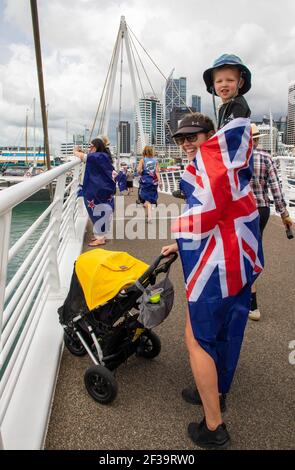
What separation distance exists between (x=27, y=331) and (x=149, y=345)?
34.8 inches

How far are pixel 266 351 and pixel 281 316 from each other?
0.68 metres

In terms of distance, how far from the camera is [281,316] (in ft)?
11.0

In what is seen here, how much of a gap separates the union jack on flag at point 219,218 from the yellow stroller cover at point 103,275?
1.97ft

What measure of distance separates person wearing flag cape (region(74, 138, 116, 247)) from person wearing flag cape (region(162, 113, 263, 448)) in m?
4.16

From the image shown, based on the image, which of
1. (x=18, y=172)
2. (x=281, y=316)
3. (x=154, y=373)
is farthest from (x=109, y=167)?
(x=18, y=172)

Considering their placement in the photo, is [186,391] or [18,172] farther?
[18,172]

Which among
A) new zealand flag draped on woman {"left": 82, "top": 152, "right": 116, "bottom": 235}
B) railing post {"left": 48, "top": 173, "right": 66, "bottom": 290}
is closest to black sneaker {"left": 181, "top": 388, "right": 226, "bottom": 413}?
railing post {"left": 48, "top": 173, "right": 66, "bottom": 290}

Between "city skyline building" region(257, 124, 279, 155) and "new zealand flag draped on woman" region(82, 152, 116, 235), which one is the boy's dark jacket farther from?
"new zealand flag draped on woman" region(82, 152, 116, 235)

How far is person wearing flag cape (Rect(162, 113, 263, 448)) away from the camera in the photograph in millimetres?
1635

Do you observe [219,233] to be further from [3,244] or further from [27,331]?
[27,331]

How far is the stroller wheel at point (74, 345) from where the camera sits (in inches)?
104

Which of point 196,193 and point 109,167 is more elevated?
point 109,167

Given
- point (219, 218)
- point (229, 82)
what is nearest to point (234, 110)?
point (229, 82)

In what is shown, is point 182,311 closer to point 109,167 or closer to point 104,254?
point 104,254
